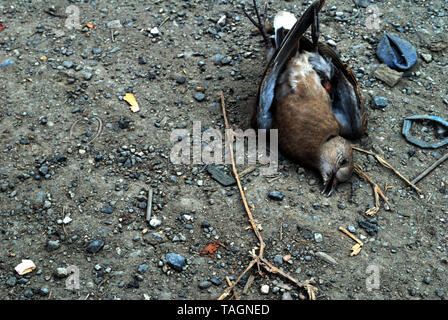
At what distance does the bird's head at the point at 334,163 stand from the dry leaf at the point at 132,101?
1703 millimetres

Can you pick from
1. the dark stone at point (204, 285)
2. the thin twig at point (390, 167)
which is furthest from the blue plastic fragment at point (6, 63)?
the thin twig at point (390, 167)

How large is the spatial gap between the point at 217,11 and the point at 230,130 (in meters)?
1.75

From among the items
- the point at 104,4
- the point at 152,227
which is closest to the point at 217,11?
the point at 104,4

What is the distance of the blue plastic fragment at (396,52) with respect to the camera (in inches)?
177

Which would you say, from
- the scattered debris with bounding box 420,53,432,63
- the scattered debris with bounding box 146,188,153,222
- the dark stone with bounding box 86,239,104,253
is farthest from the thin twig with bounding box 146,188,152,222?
the scattered debris with bounding box 420,53,432,63

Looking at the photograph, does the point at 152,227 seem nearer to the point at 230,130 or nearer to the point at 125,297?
the point at 125,297

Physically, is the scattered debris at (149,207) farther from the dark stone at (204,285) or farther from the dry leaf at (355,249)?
the dry leaf at (355,249)

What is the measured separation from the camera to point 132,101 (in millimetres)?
4230

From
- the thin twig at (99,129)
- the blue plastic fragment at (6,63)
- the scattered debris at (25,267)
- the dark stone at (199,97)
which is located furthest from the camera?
the blue plastic fragment at (6,63)

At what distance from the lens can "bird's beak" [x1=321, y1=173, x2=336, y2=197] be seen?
11.8ft

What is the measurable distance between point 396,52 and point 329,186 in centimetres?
187

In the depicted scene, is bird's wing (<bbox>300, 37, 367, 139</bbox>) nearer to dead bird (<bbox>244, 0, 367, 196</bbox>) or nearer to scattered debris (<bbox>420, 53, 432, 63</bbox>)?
dead bird (<bbox>244, 0, 367, 196</bbox>)

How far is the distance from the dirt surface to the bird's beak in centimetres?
5

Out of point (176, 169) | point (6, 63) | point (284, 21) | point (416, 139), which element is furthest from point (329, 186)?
point (6, 63)
